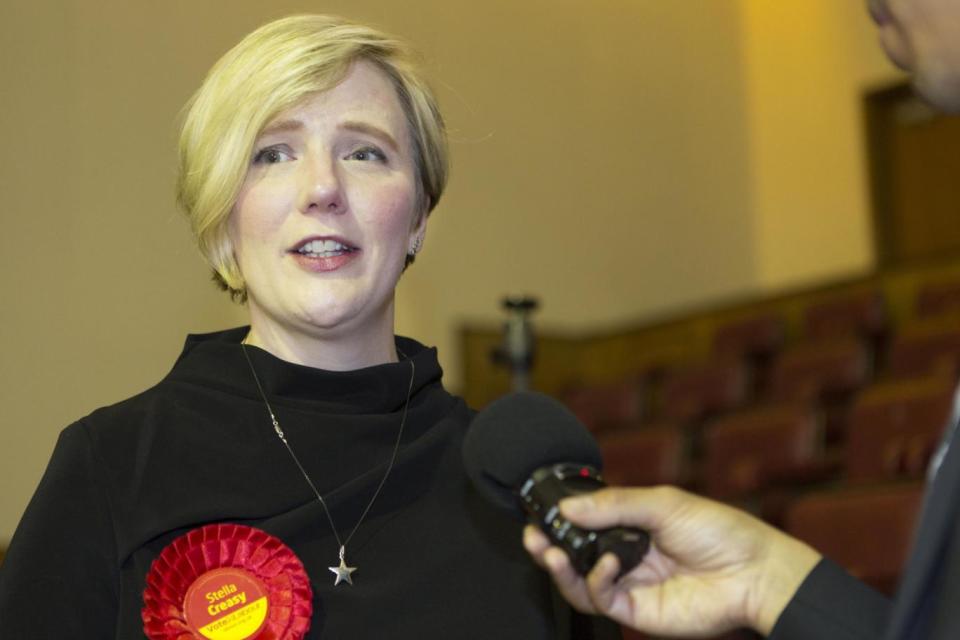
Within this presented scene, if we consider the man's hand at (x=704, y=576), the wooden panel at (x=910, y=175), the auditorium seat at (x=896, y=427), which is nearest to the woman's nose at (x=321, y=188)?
the man's hand at (x=704, y=576)

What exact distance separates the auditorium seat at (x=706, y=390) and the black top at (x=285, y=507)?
195 inches

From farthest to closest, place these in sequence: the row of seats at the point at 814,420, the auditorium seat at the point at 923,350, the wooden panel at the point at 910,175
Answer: the wooden panel at the point at 910,175 → the auditorium seat at the point at 923,350 → the row of seats at the point at 814,420

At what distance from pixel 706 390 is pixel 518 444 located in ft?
19.2

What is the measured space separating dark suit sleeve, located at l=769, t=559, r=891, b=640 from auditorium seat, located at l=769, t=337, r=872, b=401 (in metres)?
4.99

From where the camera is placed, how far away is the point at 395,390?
1878 mm

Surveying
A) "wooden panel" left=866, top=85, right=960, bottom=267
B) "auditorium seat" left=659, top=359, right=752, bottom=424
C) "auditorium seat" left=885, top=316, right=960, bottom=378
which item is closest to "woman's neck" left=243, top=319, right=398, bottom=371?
"auditorium seat" left=885, top=316, right=960, bottom=378

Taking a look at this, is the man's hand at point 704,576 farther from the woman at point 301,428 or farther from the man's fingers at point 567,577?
the woman at point 301,428

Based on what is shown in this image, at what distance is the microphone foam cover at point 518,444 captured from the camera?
1.31 meters

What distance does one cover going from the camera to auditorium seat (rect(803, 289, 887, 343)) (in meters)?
7.54

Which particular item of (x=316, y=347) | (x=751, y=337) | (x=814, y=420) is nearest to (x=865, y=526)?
(x=814, y=420)

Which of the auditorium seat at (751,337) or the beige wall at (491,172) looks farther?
the auditorium seat at (751,337)

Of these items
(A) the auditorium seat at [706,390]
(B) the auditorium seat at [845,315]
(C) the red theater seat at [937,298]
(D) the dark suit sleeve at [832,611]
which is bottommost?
(A) the auditorium seat at [706,390]

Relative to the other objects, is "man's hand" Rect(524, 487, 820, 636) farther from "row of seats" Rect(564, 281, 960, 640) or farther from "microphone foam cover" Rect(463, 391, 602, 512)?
"row of seats" Rect(564, 281, 960, 640)

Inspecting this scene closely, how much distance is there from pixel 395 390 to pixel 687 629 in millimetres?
667
